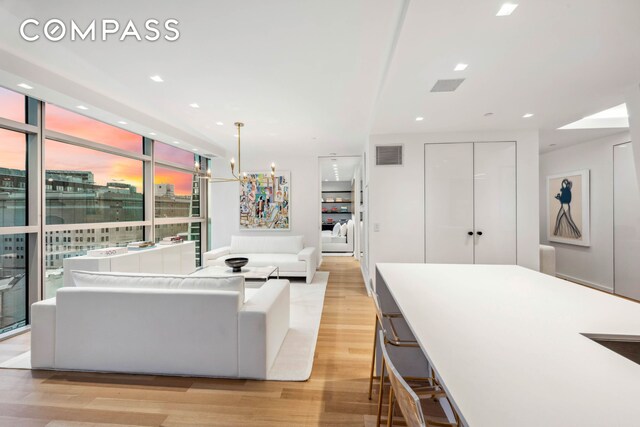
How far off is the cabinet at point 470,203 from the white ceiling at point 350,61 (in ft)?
1.38

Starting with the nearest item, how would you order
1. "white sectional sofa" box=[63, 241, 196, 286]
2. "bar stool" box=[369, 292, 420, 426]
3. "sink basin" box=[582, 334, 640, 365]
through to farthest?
1. "sink basin" box=[582, 334, 640, 365]
2. "bar stool" box=[369, 292, 420, 426]
3. "white sectional sofa" box=[63, 241, 196, 286]

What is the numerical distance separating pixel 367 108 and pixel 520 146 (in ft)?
7.50

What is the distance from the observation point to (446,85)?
2.52m

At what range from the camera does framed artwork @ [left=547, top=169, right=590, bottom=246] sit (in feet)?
14.7

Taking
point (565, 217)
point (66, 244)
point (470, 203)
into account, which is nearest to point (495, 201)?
point (470, 203)

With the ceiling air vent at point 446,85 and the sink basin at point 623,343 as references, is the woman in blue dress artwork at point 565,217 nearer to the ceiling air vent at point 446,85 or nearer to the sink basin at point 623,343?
the ceiling air vent at point 446,85

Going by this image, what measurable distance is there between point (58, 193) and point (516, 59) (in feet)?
16.1

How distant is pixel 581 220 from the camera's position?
4.53 m

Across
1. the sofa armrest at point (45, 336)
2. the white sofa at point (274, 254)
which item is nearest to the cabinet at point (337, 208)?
the white sofa at point (274, 254)

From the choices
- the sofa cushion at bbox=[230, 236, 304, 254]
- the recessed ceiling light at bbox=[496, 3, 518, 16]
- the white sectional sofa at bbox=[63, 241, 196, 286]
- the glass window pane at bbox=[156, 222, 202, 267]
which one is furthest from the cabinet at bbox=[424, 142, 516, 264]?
the glass window pane at bbox=[156, 222, 202, 267]

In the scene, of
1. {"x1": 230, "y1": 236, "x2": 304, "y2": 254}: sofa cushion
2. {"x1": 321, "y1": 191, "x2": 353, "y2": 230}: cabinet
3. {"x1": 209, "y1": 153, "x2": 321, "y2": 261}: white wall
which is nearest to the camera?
{"x1": 230, "y1": 236, "x2": 304, "y2": 254}: sofa cushion

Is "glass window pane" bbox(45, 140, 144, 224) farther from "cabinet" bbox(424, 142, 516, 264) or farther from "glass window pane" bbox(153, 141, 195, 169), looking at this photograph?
"cabinet" bbox(424, 142, 516, 264)

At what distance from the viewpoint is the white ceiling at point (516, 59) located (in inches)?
62.8

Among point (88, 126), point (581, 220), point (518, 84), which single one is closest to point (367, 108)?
point (518, 84)
